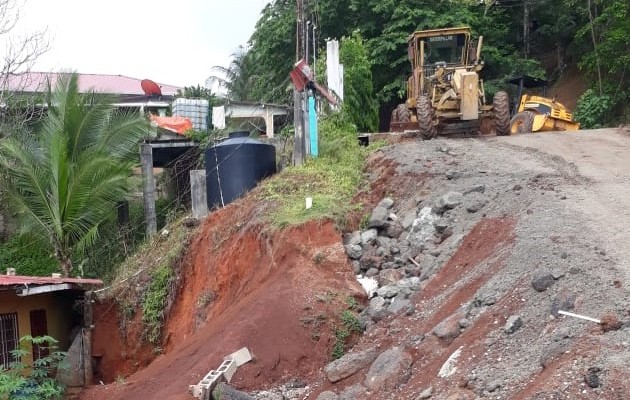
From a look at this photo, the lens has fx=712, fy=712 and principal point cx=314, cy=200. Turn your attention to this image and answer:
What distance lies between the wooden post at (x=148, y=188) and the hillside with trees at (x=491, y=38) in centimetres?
688

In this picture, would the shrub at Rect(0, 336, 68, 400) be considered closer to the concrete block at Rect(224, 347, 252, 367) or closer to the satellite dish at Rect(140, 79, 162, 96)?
the concrete block at Rect(224, 347, 252, 367)

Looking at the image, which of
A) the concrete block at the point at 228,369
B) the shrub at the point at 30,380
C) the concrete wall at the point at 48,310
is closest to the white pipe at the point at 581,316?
the concrete block at the point at 228,369

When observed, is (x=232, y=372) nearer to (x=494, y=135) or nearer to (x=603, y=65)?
(x=494, y=135)

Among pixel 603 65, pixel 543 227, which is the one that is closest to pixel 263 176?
pixel 543 227

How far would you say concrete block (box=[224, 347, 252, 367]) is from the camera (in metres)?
9.30

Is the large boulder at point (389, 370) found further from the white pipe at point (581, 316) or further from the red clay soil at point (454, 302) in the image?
the white pipe at point (581, 316)

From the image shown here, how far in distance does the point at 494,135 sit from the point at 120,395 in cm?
1119

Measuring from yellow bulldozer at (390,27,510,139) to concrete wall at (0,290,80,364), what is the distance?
8879mm

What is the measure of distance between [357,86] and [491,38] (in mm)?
9456

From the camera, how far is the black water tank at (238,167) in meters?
15.3

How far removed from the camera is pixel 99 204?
52.9ft

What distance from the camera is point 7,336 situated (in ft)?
41.5

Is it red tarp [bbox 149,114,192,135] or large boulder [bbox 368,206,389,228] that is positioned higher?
red tarp [bbox 149,114,192,135]

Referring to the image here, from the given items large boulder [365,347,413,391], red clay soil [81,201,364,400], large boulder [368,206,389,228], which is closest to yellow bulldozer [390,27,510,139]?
large boulder [368,206,389,228]
